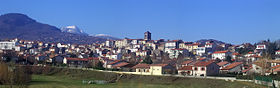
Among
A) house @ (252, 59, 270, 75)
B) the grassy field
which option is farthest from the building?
house @ (252, 59, 270, 75)

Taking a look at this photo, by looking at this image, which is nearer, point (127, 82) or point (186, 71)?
point (127, 82)

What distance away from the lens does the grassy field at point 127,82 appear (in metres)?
57.5

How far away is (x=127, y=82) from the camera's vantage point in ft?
237

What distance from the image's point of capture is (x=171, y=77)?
7150 cm

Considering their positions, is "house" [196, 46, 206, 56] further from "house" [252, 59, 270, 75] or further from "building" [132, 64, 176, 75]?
"house" [252, 59, 270, 75]

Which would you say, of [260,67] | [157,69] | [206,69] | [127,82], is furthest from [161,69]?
[260,67]

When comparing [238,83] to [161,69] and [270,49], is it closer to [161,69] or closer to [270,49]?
[161,69]

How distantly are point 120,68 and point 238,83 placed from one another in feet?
158

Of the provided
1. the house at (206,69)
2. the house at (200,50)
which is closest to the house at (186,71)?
the house at (206,69)

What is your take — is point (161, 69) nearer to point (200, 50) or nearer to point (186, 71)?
point (186, 71)

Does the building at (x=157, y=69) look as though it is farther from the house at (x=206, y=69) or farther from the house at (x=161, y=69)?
the house at (x=206, y=69)

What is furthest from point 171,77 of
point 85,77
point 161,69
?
point 85,77

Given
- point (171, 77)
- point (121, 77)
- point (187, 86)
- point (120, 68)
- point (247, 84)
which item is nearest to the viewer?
point (247, 84)

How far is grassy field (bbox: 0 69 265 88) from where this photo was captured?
189 feet
